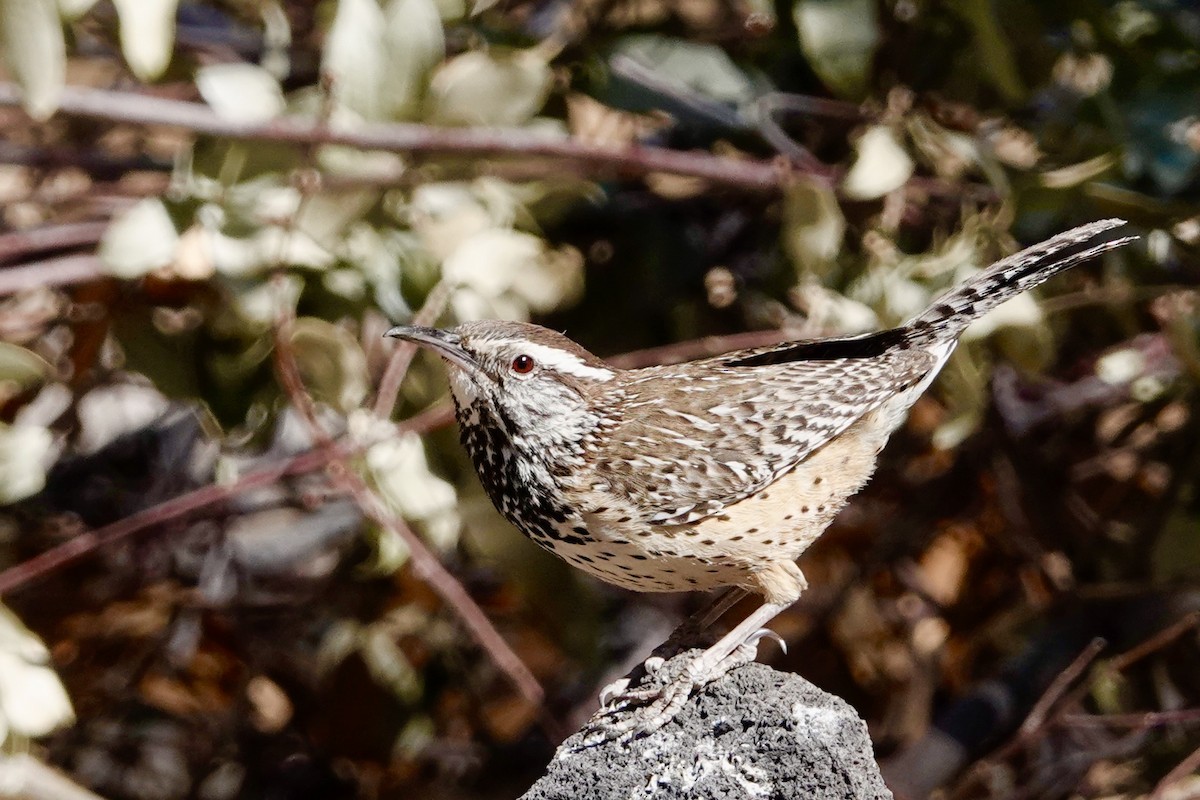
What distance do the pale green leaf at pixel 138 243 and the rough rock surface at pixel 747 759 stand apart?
4.74ft

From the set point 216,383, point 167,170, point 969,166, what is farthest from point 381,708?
point 969,166

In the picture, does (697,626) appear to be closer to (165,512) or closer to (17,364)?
(165,512)

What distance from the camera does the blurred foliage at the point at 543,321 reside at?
10.5 ft

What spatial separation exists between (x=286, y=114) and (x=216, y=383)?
2.14 feet

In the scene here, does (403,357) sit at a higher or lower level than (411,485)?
higher

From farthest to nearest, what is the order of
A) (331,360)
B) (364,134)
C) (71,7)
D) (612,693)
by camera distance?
(331,360) < (364,134) < (71,7) < (612,693)

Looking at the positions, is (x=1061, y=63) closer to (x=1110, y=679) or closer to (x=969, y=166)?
(x=969, y=166)

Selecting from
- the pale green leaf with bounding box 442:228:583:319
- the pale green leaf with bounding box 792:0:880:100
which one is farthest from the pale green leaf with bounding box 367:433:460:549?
the pale green leaf with bounding box 792:0:880:100

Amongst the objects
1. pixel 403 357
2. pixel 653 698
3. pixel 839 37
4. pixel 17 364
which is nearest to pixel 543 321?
pixel 403 357

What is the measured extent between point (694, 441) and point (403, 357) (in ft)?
2.63

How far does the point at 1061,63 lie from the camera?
4008 mm

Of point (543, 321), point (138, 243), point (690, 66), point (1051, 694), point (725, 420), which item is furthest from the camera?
point (543, 321)

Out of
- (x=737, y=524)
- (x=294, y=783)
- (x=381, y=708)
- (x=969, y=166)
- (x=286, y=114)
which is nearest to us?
(x=737, y=524)

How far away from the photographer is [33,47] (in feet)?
7.72
